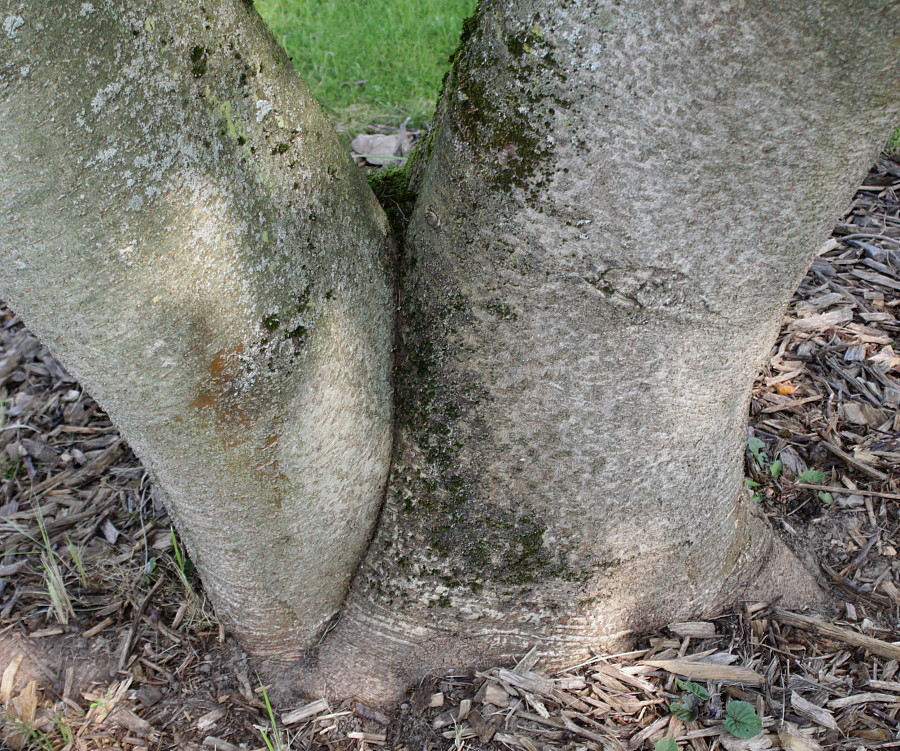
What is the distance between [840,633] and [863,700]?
17 centimetres

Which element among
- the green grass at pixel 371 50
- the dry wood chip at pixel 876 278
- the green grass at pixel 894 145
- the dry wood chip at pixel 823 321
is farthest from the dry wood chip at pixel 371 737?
the green grass at pixel 894 145

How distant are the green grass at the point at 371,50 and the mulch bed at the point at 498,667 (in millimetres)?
2372

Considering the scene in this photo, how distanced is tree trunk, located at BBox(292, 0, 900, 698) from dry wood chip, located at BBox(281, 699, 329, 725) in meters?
0.04

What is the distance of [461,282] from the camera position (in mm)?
1422

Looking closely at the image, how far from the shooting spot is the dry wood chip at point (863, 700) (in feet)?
6.00

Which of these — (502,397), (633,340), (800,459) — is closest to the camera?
(633,340)

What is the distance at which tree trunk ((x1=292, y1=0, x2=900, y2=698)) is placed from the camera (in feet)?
3.64

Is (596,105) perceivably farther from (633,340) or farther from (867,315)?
(867,315)

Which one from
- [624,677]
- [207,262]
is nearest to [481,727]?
[624,677]

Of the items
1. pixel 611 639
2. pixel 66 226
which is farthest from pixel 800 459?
pixel 66 226

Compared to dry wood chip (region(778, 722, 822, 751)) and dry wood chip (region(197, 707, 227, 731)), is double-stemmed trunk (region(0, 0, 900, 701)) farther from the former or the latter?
dry wood chip (region(778, 722, 822, 751))

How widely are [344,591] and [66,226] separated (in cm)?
112

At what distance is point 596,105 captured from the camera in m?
1.16

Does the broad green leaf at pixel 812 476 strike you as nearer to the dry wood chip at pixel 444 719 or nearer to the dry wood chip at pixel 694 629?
the dry wood chip at pixel 694 629
